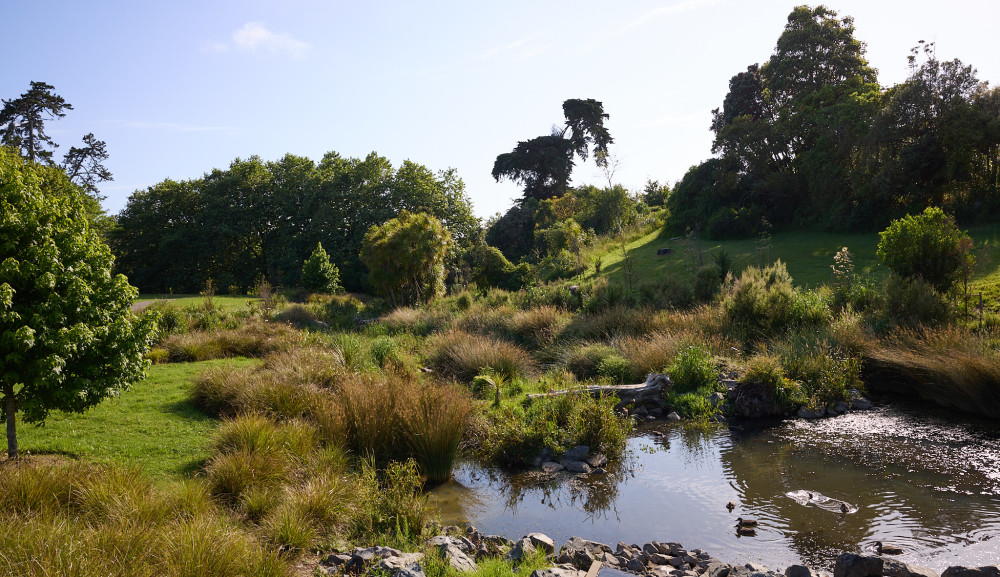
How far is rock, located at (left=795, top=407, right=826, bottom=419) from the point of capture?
9.48m

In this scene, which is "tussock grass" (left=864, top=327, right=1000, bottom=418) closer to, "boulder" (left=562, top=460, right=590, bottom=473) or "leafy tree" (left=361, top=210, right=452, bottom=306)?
"boulder" (left=562, top=460, right=590, bottom=473)

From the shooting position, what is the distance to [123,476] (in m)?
5.13

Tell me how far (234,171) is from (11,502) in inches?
1597

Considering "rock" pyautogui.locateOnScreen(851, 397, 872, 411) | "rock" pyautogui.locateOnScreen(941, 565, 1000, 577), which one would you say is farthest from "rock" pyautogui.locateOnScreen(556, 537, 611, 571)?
"rock" pyautogui.locateOnScreen(851, 397, 872, 411)

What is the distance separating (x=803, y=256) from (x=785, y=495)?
1737 centimetres

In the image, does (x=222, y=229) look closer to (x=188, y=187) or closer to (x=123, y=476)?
(x=188, y=187)

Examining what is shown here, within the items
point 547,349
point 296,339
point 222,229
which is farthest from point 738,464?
point 222,229

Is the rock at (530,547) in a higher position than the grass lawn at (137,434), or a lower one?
lower

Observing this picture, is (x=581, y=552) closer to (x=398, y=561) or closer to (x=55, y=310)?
(x=398, y=561)

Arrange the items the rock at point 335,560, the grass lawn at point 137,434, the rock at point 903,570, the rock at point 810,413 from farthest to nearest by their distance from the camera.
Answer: the rock at point 810,413 < the grass lawn at point 137,434 < the rock at point 335,560 < the rock at point 903,570

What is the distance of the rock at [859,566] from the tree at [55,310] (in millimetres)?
6629

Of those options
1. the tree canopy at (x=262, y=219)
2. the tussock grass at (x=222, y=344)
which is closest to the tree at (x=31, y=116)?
the tree canopy at (x=262, y=219)

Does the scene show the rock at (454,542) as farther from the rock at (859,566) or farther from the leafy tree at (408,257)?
the leafy tree at (408,257)

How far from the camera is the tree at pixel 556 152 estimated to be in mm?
44500
